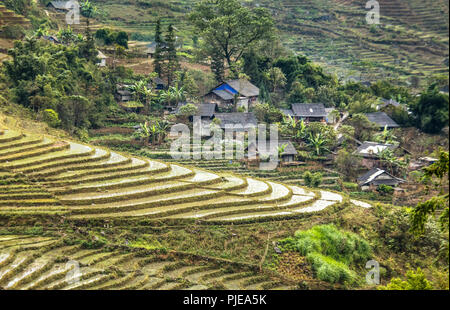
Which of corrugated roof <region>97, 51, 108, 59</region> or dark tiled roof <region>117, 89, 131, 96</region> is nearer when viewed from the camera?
dark tiled roof <region>117, 89, 131, 96</region>

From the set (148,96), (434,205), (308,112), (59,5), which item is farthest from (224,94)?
(434,205)

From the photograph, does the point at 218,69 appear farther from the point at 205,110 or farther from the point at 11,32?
the point at 11,32

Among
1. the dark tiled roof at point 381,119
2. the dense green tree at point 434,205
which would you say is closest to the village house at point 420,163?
the dark tiled roof at point 381,119

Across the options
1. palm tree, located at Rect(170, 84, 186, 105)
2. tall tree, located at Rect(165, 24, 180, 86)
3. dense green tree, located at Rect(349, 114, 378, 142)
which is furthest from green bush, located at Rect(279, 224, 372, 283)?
tall tree, located at Rect(165, 24, 180, 86)

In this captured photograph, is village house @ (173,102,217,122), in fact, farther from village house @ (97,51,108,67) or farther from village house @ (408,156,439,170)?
village house @ (408,156,439,170)

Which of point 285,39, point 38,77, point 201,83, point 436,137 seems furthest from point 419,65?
point 38,77

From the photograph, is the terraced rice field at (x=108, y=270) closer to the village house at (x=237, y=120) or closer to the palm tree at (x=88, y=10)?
the village house at (x=237, y=120)
